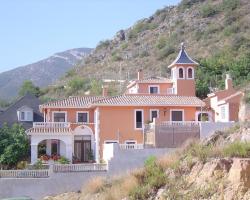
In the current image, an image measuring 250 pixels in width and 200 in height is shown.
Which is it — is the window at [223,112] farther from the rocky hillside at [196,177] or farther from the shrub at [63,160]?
the rocky hillside at [196,177]

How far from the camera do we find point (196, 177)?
2375 centimetres

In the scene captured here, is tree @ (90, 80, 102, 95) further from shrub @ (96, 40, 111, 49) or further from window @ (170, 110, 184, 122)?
shrub @ (96, 40, 111, 49)

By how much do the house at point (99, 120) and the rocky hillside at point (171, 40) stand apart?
30.8m

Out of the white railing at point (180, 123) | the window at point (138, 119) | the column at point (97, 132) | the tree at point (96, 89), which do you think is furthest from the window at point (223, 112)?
the tree at point (96, 89)

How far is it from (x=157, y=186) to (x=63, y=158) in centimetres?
2233

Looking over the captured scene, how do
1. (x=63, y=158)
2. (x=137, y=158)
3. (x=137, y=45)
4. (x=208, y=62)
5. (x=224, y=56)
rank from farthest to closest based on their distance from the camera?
(x=137, y=45), (x=224, y=56), (x=208, y=62), (x=63, y=158), (x=137, y=158)

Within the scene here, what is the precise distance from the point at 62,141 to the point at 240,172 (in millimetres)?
28779

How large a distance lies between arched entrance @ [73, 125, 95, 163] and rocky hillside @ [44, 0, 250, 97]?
3186 cm

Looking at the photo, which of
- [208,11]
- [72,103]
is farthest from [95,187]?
[208,11]

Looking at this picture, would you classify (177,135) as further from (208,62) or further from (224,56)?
(224,56)

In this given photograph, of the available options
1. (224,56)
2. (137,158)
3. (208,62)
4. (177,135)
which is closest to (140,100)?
(177,135)

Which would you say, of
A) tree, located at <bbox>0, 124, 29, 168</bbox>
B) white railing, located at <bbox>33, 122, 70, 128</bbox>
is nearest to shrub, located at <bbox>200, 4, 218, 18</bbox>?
tree, located at <bbox>0, 124, 29, 168</bbox>

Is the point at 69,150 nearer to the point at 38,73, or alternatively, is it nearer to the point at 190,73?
the point at 190,73

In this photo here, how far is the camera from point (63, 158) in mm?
46656
